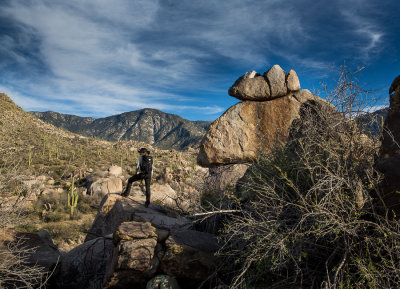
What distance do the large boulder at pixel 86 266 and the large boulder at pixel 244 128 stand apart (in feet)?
11.8

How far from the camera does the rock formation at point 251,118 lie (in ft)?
23.1

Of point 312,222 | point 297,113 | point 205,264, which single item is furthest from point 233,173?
point 312,222

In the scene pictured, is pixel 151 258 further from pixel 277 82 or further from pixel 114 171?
pixel 114 171

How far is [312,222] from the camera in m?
3.01

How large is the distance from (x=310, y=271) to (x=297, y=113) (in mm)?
4730

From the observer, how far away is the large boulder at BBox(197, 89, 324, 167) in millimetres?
7047

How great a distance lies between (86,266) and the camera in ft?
16.6

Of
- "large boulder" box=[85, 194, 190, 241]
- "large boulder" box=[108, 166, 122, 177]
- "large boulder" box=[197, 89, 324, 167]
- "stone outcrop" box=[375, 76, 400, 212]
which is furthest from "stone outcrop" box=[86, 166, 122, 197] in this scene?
"stone outcrop" box=[375, 76, 400, 212]

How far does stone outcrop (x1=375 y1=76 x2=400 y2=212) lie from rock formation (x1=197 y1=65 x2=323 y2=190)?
371cm

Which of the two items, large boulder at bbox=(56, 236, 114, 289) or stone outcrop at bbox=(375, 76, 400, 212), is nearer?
stone outcrop at bbox=(375, 76, 400, 212)

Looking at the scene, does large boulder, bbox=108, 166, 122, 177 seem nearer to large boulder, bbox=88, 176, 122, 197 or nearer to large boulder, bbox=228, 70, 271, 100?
large boulder, bbox=88, 176, 122, 197

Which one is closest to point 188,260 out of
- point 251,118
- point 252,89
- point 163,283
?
point 163,283

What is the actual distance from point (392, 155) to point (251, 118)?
4468 mm

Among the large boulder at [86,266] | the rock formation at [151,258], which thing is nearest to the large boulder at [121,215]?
the large boulder at [86,266]
